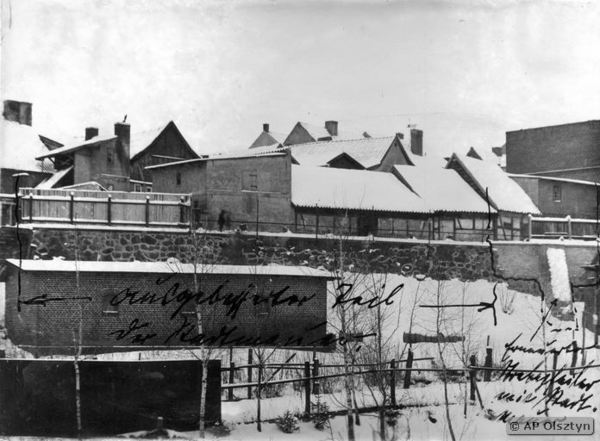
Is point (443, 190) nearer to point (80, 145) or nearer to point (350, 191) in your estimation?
point (350, 191)

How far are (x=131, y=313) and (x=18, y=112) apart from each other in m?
7.02

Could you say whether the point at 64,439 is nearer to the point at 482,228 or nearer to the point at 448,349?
the point at 448,349

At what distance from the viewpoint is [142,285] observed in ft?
68.6

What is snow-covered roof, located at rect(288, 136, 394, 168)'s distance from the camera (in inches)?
1619

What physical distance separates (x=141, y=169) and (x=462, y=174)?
1525cm

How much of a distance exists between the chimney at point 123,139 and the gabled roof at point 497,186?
15.5 meters

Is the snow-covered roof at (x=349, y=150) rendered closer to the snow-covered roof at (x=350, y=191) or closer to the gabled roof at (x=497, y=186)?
the gabled roof at (x=497, y=186)

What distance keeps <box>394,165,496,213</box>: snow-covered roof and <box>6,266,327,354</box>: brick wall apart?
993 cm

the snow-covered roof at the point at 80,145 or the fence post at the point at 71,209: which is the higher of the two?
the snow-covered roof at the point at 80,145

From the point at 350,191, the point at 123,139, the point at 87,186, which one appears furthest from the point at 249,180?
the point at 87,186

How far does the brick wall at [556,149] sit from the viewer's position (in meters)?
33.8

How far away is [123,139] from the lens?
24594 mm

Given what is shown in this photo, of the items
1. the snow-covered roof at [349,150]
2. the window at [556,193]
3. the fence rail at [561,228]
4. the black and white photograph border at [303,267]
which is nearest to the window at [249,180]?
the black and white photograph border at [303,267]

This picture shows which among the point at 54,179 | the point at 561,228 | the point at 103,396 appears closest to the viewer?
the point at 103,396
